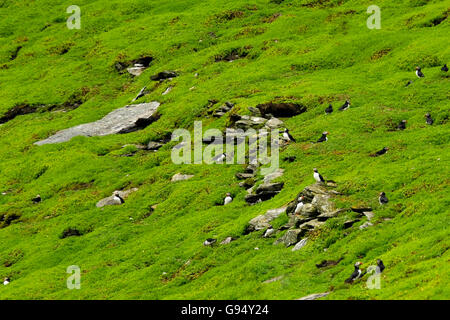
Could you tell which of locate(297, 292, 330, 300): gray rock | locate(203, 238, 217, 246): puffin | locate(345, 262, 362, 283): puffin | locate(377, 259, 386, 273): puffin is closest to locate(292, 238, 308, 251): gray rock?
locate(203, 238, 217, 246): puffin

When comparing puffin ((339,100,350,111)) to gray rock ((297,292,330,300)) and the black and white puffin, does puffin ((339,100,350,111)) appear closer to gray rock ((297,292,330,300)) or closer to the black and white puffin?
the black and white puffin

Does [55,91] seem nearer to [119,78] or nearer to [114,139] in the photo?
[119,78]

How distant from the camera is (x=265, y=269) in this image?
38.9 metres

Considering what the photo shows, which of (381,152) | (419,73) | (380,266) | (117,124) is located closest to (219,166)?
(381,152)

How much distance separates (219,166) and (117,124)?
26.8 metres

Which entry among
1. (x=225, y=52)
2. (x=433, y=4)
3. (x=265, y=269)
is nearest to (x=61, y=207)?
(x=265, y=269)

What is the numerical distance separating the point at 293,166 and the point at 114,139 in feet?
100

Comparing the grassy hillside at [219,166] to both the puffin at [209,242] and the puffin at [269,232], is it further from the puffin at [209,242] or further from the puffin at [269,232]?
the puffin at [269,232]

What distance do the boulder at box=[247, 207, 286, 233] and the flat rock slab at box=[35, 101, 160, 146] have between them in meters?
38.3

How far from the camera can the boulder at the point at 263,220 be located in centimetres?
4559

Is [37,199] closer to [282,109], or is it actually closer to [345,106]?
[282,109]

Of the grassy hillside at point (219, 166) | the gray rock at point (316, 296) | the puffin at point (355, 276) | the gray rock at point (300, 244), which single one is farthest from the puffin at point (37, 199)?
the puffin at point (355, 276)

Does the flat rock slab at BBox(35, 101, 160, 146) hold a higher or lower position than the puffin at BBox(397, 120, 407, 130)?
lower

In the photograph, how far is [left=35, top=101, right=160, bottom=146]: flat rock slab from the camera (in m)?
83.2
